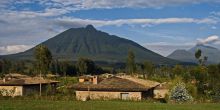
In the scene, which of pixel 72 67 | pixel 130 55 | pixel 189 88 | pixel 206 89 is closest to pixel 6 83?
pixel 189 88

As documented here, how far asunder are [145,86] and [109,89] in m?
4.56

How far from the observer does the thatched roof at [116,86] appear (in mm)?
49188

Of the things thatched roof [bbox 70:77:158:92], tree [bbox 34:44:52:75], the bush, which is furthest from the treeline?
thatched roof [bbox 70:77:158:92]

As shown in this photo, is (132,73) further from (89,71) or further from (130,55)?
(89,71)

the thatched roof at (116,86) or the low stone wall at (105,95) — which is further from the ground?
the thatched roof at (116,86)

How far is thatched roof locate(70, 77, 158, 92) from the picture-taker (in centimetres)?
4919

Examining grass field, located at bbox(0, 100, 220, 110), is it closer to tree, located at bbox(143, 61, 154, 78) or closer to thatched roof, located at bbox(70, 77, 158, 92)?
thatched roof, located at bbox(70, 77, 158, 92)

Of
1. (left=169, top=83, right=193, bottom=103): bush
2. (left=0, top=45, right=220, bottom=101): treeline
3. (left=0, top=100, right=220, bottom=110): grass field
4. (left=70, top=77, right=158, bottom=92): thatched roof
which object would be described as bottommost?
(left=0, top=100, right=220, bottom=110): grass field

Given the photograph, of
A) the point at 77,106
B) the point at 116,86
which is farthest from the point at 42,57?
the point at 77,106

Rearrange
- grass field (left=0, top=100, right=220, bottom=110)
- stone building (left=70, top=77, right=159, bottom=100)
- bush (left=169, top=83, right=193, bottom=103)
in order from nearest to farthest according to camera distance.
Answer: grass field (left=0, top=100, right=220, bottom=110)
bush (left=169, top=83, right=193, bottom=103)
stone building (left=70, top=77, right=159, bottom=100)

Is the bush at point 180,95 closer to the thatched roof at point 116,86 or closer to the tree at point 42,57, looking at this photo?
the thatched roof at point 116,86

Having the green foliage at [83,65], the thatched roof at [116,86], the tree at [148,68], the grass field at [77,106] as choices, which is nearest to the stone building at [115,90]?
the thatched roof at [116,86]

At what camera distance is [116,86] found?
164ft

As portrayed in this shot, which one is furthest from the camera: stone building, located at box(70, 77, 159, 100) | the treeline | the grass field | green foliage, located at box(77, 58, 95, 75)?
green foliage, located at box(77, 58, 95, 75)
